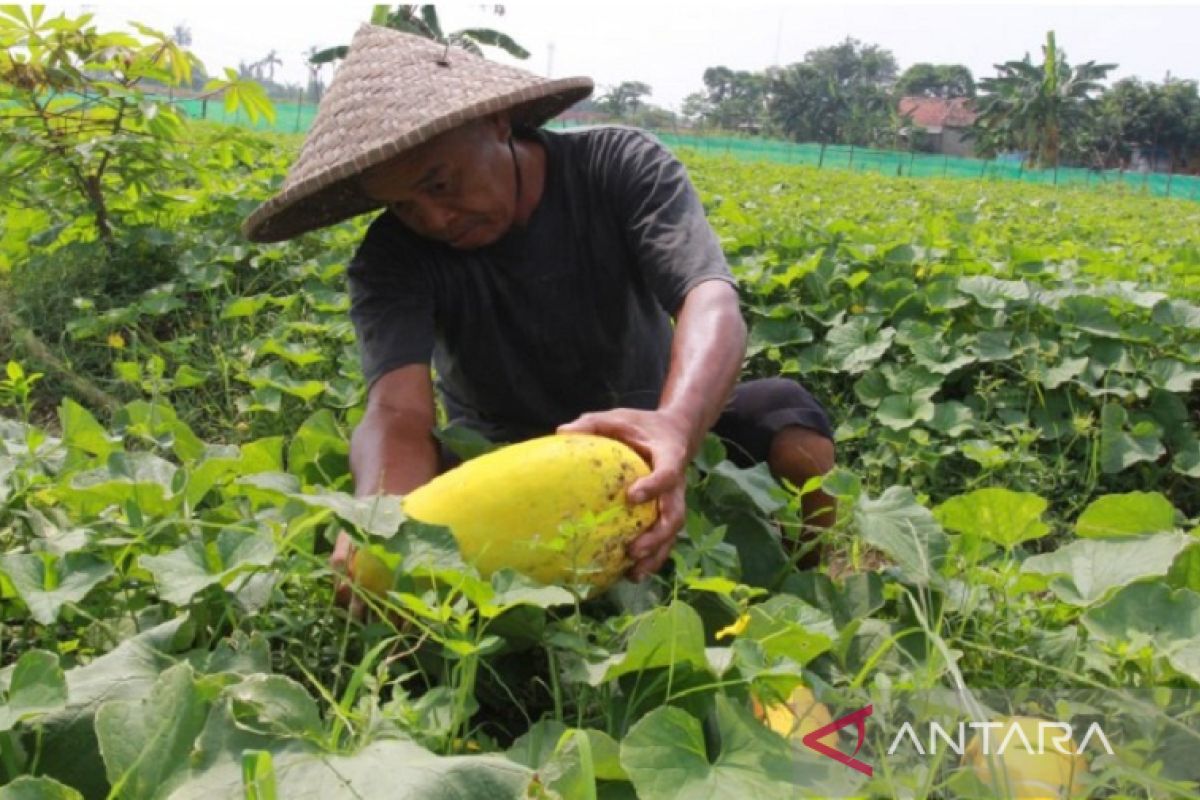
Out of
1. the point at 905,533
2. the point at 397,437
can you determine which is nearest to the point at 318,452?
the point at 397,437

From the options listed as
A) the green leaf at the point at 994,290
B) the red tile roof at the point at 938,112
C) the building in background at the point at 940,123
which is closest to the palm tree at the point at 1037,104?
the building in background at the point at 940,123

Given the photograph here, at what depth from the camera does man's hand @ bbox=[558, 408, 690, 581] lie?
59.1 inches

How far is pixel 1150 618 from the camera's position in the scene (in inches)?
48.8

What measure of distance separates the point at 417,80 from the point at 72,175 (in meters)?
3.58

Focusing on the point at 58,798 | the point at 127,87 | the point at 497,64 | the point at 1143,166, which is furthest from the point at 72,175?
the point at 1143,166

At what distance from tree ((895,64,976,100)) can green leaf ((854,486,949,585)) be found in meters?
83.9

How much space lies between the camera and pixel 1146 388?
3.74m

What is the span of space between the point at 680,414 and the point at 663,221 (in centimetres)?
65

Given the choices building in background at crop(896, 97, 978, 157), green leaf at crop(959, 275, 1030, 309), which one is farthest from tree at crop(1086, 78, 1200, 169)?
green leaf at crop(959, 275, 1030, 309)

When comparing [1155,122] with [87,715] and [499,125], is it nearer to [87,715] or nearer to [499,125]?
[499,125]

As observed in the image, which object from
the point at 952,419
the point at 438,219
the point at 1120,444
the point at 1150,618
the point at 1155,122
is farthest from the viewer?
the point at 1155,122

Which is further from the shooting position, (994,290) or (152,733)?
(994,290)

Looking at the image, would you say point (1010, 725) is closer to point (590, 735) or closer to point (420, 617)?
point (590, 735)

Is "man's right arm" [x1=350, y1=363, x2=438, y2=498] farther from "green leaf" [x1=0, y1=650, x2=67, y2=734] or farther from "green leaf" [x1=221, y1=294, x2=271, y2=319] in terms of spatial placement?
"green leaf" [x1=221, y1=294, x2=271, y2=319]
